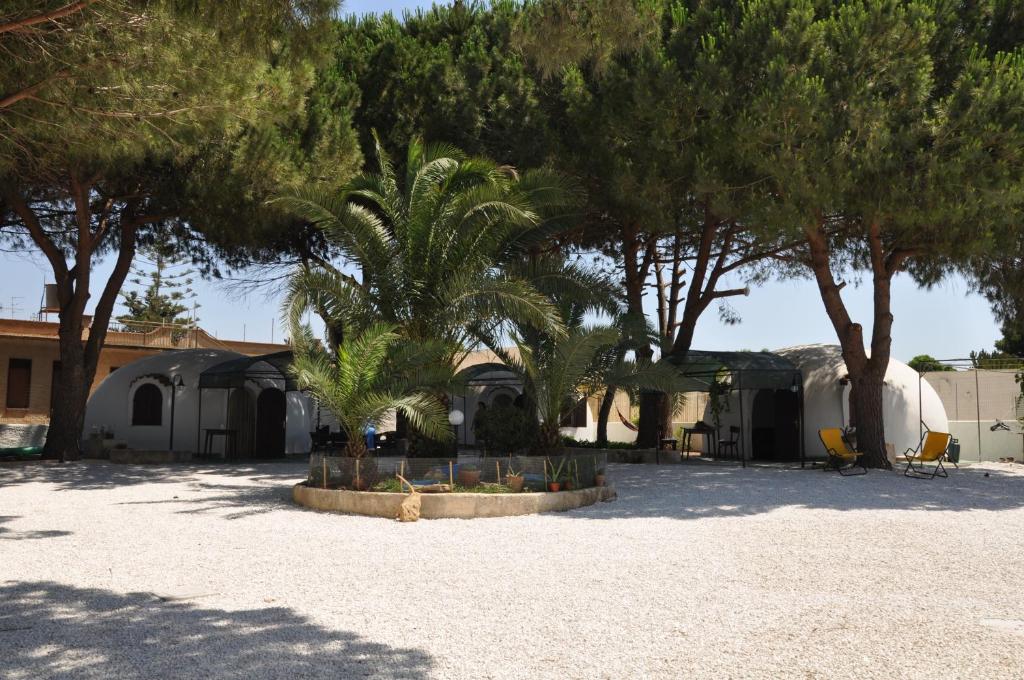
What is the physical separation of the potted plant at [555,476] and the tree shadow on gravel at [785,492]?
0.52 metres

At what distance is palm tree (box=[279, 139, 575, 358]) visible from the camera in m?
12.6

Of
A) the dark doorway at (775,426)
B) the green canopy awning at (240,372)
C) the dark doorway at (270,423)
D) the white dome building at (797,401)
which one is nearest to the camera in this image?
the white dome building at (797,401)

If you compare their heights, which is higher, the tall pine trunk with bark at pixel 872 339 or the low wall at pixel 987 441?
the tall pine trunk with bark at pixel 872 339

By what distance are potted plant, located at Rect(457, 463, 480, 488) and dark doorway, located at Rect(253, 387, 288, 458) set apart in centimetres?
1215

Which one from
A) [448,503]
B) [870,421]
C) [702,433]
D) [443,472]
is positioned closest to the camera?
[448,503]

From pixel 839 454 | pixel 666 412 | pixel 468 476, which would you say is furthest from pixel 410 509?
pixel 666 412

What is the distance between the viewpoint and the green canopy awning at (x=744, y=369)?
18.5 m

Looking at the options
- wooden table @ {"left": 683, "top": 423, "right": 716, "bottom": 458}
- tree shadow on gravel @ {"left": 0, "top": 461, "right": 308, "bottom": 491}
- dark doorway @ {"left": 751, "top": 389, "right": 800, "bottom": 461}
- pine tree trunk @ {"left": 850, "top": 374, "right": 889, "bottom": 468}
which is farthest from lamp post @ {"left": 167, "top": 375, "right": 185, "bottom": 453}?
pine tree trunk @ {"left": 850, "top": 374, "right": 889, "bottom": 468}

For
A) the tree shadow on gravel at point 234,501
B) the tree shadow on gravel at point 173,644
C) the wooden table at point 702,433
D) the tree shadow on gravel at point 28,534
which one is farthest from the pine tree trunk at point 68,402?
the tree shadow on gravel at point 173,644

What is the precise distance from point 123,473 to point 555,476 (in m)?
9.41

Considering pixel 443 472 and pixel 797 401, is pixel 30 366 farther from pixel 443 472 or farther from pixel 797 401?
pixel 797 401

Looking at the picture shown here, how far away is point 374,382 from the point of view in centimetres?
1161

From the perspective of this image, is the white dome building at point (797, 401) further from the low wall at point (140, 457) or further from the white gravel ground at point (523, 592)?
the low wall at point (140, 457)

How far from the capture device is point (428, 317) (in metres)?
13.0
